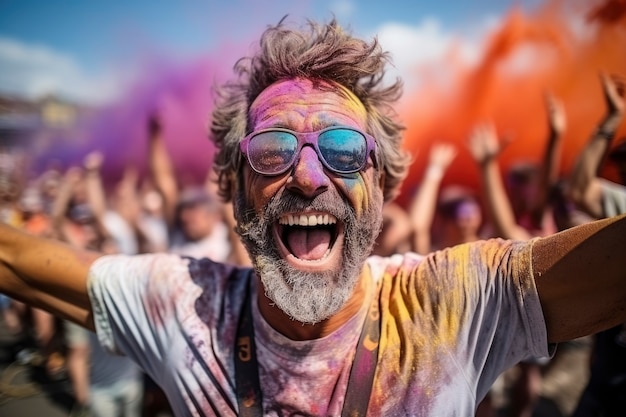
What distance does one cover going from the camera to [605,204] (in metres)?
2.61

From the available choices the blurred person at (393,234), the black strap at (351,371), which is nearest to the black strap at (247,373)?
the black strap at (351,371)

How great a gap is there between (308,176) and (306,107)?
0.25 meters

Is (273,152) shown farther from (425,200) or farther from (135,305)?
(425,200)

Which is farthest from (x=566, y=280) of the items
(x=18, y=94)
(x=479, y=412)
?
(x=18, y=94)

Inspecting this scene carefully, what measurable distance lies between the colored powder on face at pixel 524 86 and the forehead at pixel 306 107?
3.04 m

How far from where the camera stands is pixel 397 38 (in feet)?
16.3

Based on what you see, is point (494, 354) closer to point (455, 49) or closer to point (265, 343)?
point (265, 343)

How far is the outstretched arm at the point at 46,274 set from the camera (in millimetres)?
1567

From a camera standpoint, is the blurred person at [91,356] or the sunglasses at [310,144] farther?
the blurred person at [91,356]

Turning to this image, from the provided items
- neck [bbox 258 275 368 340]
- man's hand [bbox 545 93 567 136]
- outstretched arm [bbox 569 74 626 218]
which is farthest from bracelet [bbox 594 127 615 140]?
neck [bbox 258 275 368 340]

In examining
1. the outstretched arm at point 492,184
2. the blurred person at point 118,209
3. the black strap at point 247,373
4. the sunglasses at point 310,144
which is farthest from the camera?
the blurred person at point 118,209

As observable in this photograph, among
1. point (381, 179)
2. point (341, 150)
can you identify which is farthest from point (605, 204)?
point (341, 150)

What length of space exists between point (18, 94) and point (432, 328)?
7.23 m

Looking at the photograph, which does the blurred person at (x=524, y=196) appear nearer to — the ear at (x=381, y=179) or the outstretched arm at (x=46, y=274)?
the ear at (x=381, y=179)
